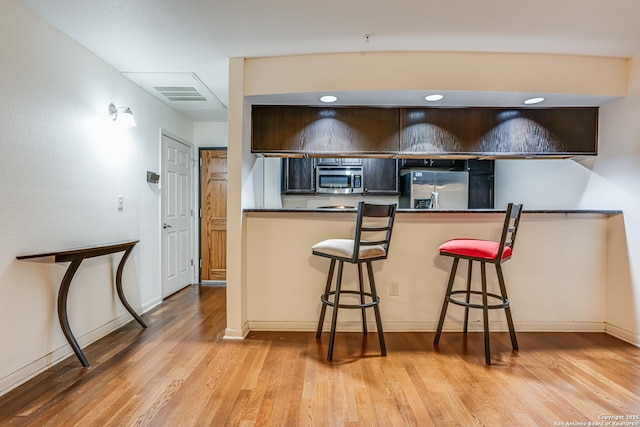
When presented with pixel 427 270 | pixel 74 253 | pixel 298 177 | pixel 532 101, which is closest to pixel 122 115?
pixel 74 253

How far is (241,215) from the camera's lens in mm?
2627

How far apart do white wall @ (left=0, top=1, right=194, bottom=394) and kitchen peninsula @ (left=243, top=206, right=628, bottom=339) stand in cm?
120

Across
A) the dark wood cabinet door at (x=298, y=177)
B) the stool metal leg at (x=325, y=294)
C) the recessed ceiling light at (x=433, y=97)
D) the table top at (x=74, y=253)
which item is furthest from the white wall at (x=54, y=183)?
the recessed ceiling light at (x=433, y=97)

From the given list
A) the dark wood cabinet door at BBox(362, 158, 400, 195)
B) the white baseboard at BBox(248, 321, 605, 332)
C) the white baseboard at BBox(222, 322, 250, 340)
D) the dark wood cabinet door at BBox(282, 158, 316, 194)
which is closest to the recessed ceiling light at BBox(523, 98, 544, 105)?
the white baseboard at BBox(248, 321, 605, 332)

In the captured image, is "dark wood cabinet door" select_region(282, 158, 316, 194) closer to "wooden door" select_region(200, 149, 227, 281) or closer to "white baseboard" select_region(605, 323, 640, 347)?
"wooden door" select_region(200, 149, 227, 281)

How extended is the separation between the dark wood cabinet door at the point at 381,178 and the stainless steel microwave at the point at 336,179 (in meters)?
0.16

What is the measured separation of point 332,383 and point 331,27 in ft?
7.32

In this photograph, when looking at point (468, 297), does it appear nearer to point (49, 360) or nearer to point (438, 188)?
point (438, 188)

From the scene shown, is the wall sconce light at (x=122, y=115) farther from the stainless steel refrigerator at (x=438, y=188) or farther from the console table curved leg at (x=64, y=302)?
the stainless steel refrigerator at (x=438, y=188)

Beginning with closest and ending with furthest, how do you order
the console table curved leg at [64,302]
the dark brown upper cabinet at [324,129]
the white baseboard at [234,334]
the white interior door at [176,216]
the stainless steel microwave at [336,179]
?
the console table curved leg at [64,302], the white baseboard at [234,334], the dark brown upper cabinet at [324,129], the white interior door at [176,216], the stainless steel microwave at [336,179]

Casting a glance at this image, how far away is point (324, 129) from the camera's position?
2.88 meters

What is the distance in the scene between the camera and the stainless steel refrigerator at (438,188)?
175 inches

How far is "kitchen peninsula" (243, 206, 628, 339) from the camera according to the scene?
2.75 m

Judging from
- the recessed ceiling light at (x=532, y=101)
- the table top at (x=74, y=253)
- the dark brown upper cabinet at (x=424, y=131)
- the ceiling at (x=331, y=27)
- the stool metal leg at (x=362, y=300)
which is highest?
the ceiling at (x=331, y=27)
